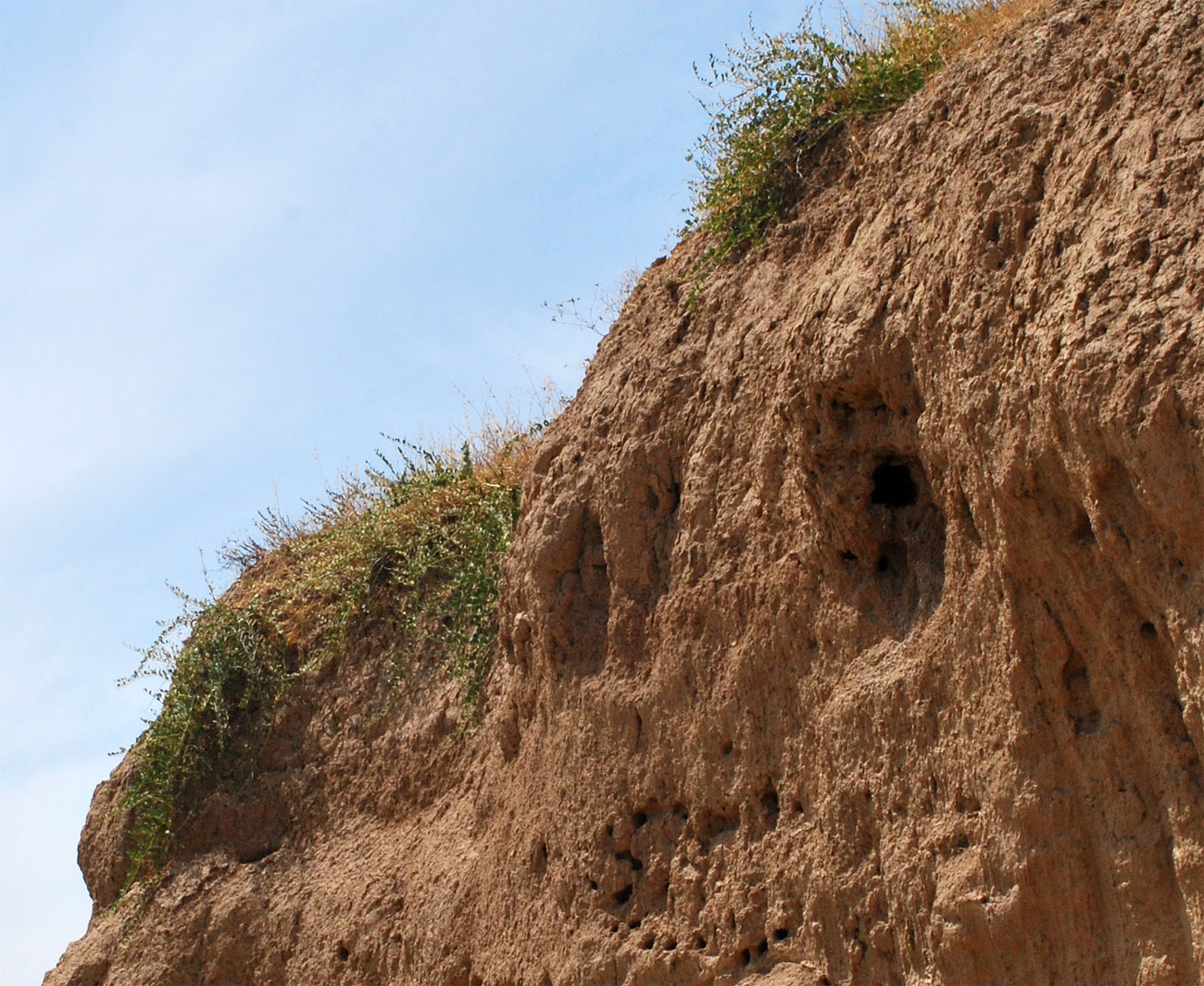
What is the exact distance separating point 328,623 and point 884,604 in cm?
474

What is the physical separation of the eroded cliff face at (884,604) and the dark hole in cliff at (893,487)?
1cm

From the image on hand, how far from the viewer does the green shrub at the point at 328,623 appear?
8539 millimetres

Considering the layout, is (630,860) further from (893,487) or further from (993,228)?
(993,228)

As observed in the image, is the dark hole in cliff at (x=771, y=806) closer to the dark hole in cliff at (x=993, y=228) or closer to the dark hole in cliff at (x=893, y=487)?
the dark hole in cliff at (x=893, y=487)

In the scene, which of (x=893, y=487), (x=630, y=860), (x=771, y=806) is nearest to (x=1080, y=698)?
(x=893, y=487)

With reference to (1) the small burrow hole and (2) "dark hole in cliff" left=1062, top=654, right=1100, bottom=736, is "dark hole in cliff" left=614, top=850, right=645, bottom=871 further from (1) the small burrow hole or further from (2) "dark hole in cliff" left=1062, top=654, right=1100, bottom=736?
(2) "dark hole in cliff" left=1062, top=654, right=1100, bottom=736

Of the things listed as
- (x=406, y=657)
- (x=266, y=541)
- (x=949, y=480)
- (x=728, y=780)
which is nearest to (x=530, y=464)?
(x=406, y=657)

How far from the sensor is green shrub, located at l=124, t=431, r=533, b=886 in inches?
336

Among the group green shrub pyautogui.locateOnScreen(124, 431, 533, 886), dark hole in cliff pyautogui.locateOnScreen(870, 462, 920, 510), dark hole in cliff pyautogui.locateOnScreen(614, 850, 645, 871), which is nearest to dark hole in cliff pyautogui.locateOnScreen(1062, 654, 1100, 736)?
dark hole in cliff pyautogui.locateOnScreen(870, 462, 920, 510)

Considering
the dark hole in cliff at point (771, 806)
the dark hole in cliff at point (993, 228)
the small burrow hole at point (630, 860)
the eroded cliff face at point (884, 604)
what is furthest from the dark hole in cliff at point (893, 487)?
the small burrow hole at point (630, 860)

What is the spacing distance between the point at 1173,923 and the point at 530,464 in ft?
13.7

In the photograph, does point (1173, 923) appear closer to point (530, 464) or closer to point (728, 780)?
point (728, 780)

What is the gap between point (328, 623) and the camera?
362 inches

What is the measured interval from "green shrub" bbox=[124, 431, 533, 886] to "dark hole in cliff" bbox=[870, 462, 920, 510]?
3.21 meters
